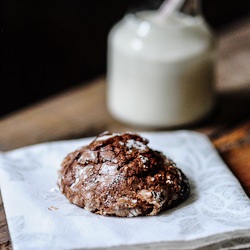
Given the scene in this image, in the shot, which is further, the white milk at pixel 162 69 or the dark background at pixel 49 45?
the dark background at pixel 49 45

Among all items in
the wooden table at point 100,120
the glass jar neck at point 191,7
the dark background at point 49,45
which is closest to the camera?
the wooden table at point 100,120

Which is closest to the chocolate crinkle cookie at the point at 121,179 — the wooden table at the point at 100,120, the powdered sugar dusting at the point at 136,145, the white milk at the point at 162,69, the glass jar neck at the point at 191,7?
the powdered sugar dusting at the point at 136,145

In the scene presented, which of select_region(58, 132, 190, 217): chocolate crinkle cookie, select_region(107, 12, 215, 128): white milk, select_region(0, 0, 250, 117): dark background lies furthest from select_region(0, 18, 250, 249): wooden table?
select_region(0, 0, 250, 117): dark background

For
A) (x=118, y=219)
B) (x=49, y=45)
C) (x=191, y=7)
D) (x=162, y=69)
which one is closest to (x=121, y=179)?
(x=118, y=219)

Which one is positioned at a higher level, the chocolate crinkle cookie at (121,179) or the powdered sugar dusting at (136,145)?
the powdered sugar dusting at (136,145)

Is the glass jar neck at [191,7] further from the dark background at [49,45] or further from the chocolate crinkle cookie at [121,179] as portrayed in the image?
the dark background at [49,45]

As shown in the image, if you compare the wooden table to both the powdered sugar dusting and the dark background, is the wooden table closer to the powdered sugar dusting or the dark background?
the powdered sugar dusting

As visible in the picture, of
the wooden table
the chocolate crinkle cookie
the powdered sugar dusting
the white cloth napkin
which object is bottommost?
the wooden table

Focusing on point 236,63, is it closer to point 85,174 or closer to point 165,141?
point 165,141
